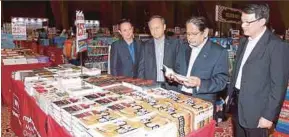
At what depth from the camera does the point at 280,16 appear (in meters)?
14.3

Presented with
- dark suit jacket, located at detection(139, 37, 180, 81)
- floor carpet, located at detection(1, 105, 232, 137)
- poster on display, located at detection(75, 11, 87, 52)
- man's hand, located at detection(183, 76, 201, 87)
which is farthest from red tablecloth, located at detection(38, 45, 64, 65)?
man's hand, located at detection(183, 76, 201, 87)

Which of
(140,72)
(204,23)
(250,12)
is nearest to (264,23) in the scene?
(250,12)

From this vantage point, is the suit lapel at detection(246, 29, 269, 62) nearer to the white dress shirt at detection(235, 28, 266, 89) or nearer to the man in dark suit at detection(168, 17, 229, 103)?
the white dress shirt at detection(235, 28, 266, 89)

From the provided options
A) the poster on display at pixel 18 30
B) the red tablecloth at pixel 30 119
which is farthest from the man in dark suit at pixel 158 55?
the poster on display at pixel 18 30

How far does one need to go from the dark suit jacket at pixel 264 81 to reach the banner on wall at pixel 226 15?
3.53 m

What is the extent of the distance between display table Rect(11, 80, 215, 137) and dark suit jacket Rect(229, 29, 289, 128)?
33cm

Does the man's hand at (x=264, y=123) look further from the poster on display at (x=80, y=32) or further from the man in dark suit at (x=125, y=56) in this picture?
the poster on display at (x=80, y=32)

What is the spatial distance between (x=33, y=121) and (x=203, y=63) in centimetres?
134

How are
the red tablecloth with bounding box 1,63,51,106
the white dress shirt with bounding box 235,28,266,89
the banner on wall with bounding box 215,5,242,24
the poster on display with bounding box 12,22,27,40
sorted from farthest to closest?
the poster on display with bounding box 12,22,27,40, the banner on wall with bounding box 215,5,242,24, the red tablecloth with bounding box 1,63,51,106, the white dress shirt with bounding box 235,28,266,89

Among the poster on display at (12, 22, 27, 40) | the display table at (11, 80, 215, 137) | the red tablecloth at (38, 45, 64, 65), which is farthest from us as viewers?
the red tablecloth at (38, 45, 64, 65)

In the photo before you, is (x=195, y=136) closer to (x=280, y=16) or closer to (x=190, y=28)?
(x=190, y=28)

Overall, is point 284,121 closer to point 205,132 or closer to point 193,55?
point 193,55

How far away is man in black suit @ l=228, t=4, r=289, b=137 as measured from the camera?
5.52ft

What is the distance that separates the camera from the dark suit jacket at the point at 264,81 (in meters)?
1.68
